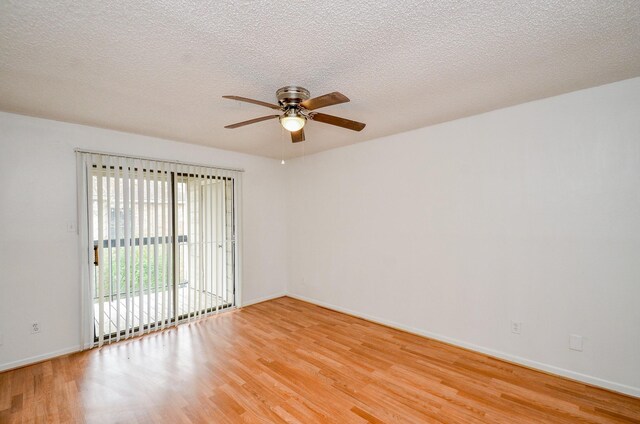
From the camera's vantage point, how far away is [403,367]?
2809 millimetres

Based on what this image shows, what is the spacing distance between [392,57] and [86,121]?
3364 millimetres

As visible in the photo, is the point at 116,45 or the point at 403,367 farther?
the point at 403,367

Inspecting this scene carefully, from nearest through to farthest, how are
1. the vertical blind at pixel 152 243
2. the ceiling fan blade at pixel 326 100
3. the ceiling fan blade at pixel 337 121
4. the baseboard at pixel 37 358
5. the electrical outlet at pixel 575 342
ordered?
1. the ceiling fan blade at pixel 326 100
2. the ceiling fan blade at pixel 337 121
3. the electrical outlet at pixel 575 342
4. the baseboard at pixel 37 358
5. the vertical blind at pixel 152 243

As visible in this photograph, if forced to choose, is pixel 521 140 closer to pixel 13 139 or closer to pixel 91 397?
pixel 91 397

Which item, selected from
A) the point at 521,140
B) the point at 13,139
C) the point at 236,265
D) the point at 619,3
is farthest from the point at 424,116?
the point at 13,139

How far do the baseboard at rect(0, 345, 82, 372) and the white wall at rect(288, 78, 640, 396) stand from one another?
3475 mm

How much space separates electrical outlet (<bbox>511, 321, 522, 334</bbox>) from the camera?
284 cm

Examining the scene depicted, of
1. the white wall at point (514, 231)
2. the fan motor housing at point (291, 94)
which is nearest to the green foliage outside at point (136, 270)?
the white wall at point (514, 231)

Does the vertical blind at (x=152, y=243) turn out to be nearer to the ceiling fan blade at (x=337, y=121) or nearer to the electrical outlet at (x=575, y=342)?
the ceiling fan blade at (x=337, y=121)

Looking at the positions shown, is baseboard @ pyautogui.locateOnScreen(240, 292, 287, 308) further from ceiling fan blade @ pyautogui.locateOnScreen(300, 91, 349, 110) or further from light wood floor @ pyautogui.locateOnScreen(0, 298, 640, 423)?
ceiling fan blade @ pyautogui.locateOnScreen(300, 91, 349, 110)

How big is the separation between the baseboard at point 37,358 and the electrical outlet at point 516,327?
4.78 m

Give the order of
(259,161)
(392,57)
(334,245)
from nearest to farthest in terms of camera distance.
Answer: (392,57) < (334,245) < (259,161)

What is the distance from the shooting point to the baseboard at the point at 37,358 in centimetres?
281

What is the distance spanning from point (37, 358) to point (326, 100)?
397cm
